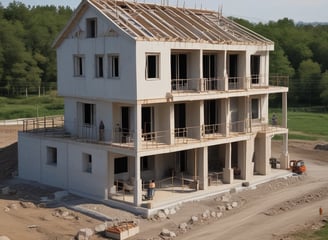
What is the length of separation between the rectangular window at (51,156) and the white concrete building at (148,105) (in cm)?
6

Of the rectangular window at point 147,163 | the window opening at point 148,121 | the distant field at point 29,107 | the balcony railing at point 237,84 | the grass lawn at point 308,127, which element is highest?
the balcony railing at point 237,84

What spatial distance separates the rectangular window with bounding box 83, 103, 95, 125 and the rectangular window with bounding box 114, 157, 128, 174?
10.1 ft

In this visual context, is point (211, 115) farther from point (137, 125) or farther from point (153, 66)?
point (137, 125)

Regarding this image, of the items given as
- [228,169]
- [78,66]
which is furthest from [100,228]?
[78,66]

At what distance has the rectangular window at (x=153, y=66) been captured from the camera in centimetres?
3117

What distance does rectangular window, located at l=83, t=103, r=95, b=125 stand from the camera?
34562 mm

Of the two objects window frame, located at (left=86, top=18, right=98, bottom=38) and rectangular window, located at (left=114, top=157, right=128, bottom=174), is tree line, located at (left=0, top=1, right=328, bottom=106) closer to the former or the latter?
window frame, located at (left=86, top=18, right=98, bottom=38)

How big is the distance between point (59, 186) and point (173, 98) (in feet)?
30.1

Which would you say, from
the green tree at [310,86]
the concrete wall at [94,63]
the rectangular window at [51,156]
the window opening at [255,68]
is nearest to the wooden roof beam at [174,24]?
the concrete wall at [94,63]

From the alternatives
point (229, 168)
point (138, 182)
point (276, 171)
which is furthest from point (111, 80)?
point (276, 171)

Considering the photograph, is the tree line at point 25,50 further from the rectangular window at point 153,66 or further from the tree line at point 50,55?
the rectangular window at point 153,66

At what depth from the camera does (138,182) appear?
29391mm

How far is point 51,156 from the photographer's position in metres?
35.8

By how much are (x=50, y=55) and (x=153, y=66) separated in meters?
65.2
